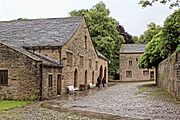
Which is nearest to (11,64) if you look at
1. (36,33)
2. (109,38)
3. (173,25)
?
→ (36,33)

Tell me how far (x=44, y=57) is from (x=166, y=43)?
473 inches

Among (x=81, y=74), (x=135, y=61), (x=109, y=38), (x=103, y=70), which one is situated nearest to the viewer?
(x=81, y=74)

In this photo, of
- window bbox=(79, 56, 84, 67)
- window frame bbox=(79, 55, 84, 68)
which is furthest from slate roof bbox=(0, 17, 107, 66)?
window bbox=(79, 56, 84, 67)

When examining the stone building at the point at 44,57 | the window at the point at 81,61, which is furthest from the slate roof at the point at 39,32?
the window at the point at 81,61

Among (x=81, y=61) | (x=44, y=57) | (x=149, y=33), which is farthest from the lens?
(x=149, y=33)

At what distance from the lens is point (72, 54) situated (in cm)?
3491

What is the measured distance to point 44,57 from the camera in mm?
29578

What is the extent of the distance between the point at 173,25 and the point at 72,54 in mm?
11046

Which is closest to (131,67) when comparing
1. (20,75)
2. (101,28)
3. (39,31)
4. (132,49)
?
(132,49)

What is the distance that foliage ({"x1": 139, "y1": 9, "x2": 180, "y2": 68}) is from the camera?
2792 centimetres

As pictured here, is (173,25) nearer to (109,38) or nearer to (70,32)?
(70,32)

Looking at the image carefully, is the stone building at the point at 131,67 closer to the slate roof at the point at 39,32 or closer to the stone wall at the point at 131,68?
the stone wall at the point at 131,68

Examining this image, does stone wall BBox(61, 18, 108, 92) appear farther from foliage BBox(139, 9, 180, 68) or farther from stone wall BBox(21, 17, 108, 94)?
foliage BBox(139, 9, 180, 68)

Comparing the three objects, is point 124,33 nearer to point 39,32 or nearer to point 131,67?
point 131,67
